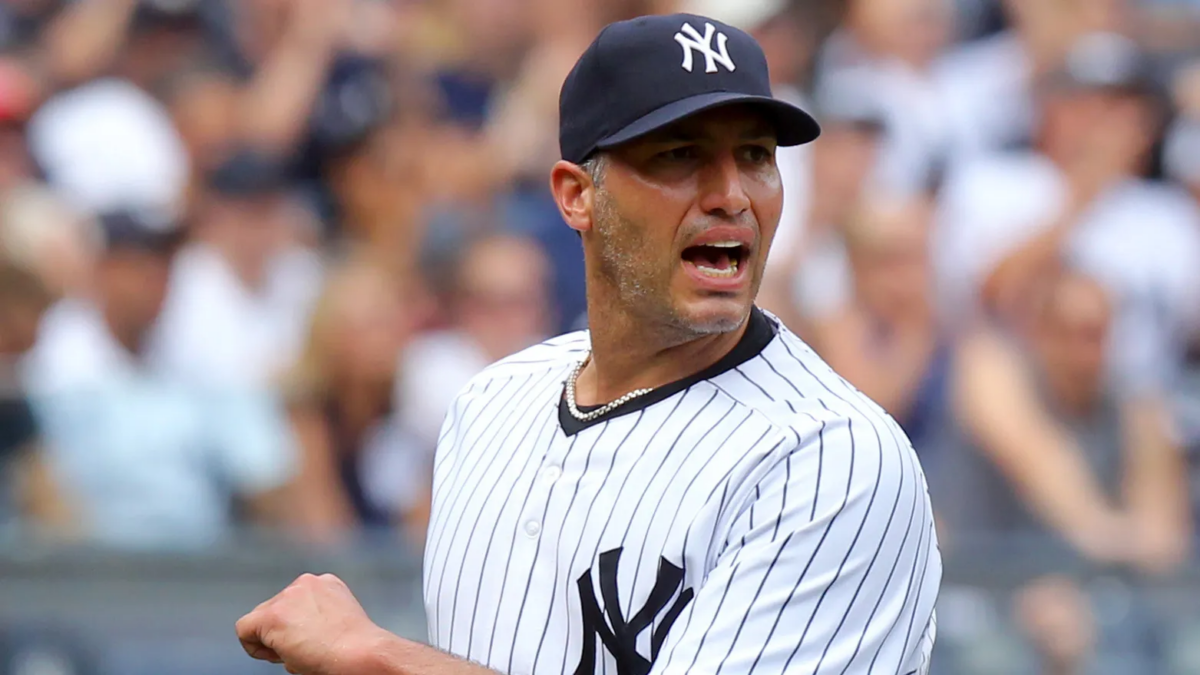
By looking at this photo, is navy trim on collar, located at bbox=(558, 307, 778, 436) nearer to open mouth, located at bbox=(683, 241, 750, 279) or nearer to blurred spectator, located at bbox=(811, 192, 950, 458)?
open mouth, located at bbox=(683, 241, 750, 279)

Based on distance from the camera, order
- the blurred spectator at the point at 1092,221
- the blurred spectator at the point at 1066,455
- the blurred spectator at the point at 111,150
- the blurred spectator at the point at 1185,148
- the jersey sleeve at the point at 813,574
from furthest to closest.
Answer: the blurred spectator at the point at 111,150 → the blurred spectator at the point at 1185,148 → the blurred spectator at the point at 1092,221 → the blurred spectator at the point at 1066,455 → the jersey sleeve at the point at 813,574

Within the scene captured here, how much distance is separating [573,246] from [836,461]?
3.78 meters

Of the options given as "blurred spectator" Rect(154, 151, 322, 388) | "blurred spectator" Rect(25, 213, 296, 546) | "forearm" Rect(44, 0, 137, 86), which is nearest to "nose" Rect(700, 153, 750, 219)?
"blurred spectator" Rect(25, 213, 296, 546)

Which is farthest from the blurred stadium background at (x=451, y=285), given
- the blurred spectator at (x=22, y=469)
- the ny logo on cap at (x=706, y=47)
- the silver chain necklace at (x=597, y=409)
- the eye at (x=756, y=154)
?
the ny logo on cap at (x=706, y=47)

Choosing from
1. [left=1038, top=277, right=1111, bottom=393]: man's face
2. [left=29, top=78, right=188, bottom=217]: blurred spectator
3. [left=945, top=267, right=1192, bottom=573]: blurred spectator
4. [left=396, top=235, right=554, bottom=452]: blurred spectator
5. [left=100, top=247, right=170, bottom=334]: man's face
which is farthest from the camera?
[left=29, top=78, right=188, bottom=217]: blurred spectator

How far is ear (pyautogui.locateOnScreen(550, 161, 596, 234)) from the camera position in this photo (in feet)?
7.26

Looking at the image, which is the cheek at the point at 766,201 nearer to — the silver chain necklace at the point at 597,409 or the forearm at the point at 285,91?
the silver chain necklace at the point at 597,409

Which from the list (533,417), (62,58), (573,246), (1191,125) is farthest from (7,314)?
(1191,125)

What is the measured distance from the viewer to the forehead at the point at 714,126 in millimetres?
2066

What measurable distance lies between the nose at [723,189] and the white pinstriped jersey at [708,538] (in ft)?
0.72

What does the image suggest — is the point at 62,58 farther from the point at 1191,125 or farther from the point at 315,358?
the point at 1191,125

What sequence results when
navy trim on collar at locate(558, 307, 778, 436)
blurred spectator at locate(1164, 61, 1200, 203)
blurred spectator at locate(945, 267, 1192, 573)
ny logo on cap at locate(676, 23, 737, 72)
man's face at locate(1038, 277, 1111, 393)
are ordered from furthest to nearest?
blurred spectator at locate(1164, 61, 1200, 203) < man's face at locate(1038, 277, 1111, 393) < blurred spectator at locate(945, 267, 1192, 573) < navy trim on collar at locate(558, 307, 778, 436) < ny logo on cap at locate(676, 23, 737, 72)

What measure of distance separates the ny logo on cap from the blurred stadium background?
3186 millimetres

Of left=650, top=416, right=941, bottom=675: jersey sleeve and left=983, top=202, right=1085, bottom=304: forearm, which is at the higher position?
left=983, top=202, right=1085, bottom=304: forearm
